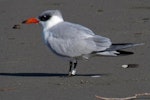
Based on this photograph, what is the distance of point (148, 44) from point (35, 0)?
4823 millimetres

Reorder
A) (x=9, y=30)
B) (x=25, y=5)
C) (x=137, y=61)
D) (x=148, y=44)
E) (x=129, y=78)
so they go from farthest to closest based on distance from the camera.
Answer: (x=25, y=5) → (x=9, y=30) → (x=148, y=44) → (x=137, y=61) → (x=129, y=78)

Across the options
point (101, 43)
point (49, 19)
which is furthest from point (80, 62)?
point (101, 43)

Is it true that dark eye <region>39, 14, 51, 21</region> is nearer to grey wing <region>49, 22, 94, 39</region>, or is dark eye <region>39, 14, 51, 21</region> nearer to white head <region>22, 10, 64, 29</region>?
white head <region>22, 10, 64, 29</region>

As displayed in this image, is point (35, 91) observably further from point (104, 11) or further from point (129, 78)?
point (104, 11)

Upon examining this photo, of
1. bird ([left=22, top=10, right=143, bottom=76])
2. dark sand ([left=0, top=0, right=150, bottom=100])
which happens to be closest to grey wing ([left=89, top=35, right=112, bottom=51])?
bird ([left=22, top=10, right=143, bottom=76])

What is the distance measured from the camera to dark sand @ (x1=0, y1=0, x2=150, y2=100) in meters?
7.05

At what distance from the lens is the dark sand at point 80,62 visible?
705cm

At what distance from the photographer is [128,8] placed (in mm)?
12508

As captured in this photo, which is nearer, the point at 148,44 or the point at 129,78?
the point at 129,78

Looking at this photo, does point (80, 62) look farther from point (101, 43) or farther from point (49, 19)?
point (101, 43)

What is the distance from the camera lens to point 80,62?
29.3 feet

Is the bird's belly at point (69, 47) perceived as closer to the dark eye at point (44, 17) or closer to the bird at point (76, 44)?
the bird at point (76, 44)

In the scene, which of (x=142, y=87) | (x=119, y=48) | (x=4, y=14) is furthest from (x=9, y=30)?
(x=142, y=87)

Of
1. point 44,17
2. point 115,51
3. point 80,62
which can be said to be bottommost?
point 80,62
